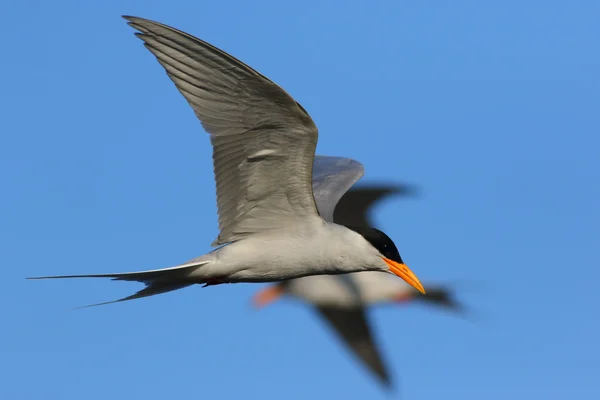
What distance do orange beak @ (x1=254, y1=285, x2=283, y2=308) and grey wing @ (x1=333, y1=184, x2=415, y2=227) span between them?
136 cm

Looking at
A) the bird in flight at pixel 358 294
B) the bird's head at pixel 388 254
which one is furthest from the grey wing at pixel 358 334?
the bird's head at pixel 388 254

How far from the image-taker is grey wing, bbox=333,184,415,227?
14.1 metres

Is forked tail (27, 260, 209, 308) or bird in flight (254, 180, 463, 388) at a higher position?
bird in flight (254, 180, 463, 388)

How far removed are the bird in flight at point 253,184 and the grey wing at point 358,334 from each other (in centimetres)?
411

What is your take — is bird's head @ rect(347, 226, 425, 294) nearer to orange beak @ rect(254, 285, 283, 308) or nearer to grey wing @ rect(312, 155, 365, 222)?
grey wing @ rect(312, 155, 365, 222)

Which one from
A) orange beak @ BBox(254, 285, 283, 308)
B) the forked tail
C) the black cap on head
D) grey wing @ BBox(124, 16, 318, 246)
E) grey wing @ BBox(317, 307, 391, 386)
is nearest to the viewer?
grey wing @ BBox(124, 16, 318, 246)

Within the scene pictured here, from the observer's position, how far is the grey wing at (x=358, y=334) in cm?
1350

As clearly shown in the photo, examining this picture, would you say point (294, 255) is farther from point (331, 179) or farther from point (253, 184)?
point (331, 179)

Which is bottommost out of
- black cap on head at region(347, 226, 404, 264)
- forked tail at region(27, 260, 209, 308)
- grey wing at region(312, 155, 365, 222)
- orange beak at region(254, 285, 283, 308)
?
forked tail at region(27, 260, 209, 308)

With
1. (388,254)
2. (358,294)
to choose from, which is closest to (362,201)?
(358,294)

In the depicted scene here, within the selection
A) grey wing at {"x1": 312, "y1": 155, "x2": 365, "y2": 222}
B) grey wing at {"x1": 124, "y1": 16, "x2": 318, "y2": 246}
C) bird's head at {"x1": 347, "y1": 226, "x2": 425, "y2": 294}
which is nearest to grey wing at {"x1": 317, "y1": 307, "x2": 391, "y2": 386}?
grey wing at {"x1": 312, "y1": 155, "x2": 365, "y2": 222}

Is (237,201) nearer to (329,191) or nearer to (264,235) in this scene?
(264,235)

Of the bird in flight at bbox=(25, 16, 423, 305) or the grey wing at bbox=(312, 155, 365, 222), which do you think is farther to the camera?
the grey wing at bbox=(312, 155, 365, 222)

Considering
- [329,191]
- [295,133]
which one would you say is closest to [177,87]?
[295,133]
